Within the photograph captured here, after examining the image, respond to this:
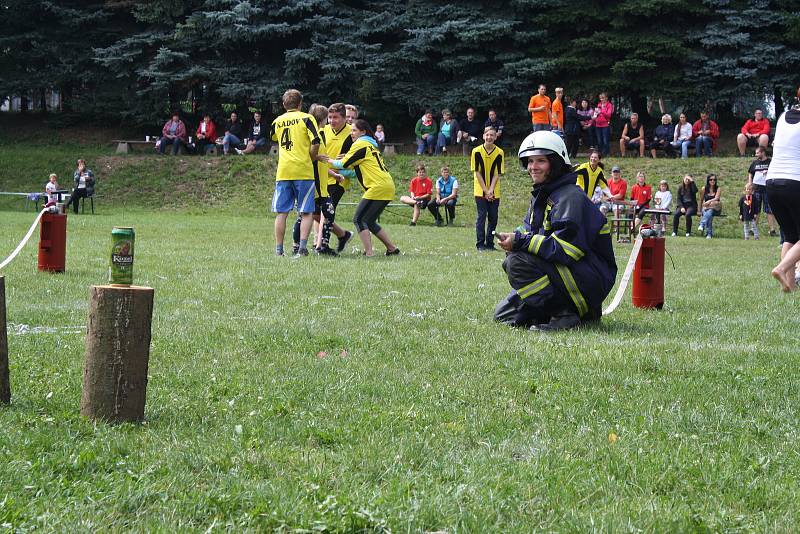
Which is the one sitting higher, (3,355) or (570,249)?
(570,249)

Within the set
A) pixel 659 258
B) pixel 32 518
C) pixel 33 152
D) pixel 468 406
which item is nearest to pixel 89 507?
pixel 32 518

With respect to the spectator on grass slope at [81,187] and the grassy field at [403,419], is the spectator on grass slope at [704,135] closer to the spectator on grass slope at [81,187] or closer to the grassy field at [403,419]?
the spectator on grass slope at [81,187]

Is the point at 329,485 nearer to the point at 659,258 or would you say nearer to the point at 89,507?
the point at 89,507

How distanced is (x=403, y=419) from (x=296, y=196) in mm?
9743

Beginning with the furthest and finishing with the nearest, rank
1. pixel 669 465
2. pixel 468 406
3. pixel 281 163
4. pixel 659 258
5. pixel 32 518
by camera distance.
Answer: pixel 281 163, pixel 659 258, pixel 468 406, pixel 669 465, pixel 32 518

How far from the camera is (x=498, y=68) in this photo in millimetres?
38031

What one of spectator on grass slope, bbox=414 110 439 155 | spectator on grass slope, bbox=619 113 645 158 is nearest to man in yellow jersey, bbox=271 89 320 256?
spectator on grass slope, bbox=619 113 645 158

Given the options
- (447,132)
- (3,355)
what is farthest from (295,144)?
(447,132)

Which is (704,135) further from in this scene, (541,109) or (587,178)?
(587,178)

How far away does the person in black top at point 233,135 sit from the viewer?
37.0m

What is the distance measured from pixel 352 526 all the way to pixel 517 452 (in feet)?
3.50

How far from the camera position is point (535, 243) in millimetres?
7367

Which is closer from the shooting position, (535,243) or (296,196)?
(535,243)

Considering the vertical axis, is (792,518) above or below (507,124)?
below
